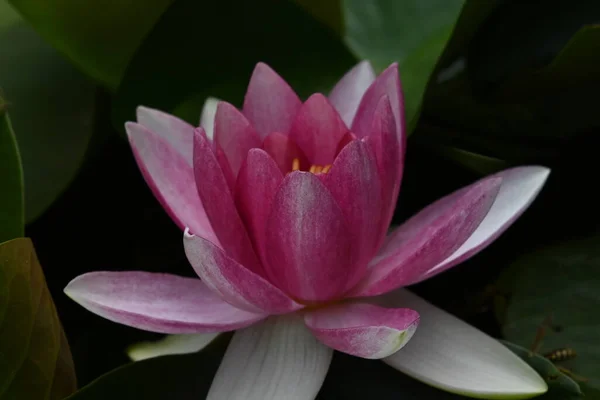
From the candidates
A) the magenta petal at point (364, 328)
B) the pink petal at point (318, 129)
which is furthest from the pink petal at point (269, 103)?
the magenta petal at point (364, 328)

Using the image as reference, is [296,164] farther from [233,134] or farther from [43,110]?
[43,110]

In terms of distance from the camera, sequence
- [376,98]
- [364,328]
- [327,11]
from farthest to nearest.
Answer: [327,11] < [376,98] < [364,328]

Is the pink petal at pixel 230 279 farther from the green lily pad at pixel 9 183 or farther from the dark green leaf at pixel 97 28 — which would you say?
the dark green leaf at pixel 97 28

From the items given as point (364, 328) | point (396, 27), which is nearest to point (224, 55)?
point (396, 27)

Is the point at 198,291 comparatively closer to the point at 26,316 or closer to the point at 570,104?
the point at 26,316

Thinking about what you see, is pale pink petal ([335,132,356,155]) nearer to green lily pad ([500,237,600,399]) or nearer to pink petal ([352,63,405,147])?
pink petal ([352,63,405,147])

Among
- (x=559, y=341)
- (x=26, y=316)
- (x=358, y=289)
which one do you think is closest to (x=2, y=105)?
(x=26, y=316)
